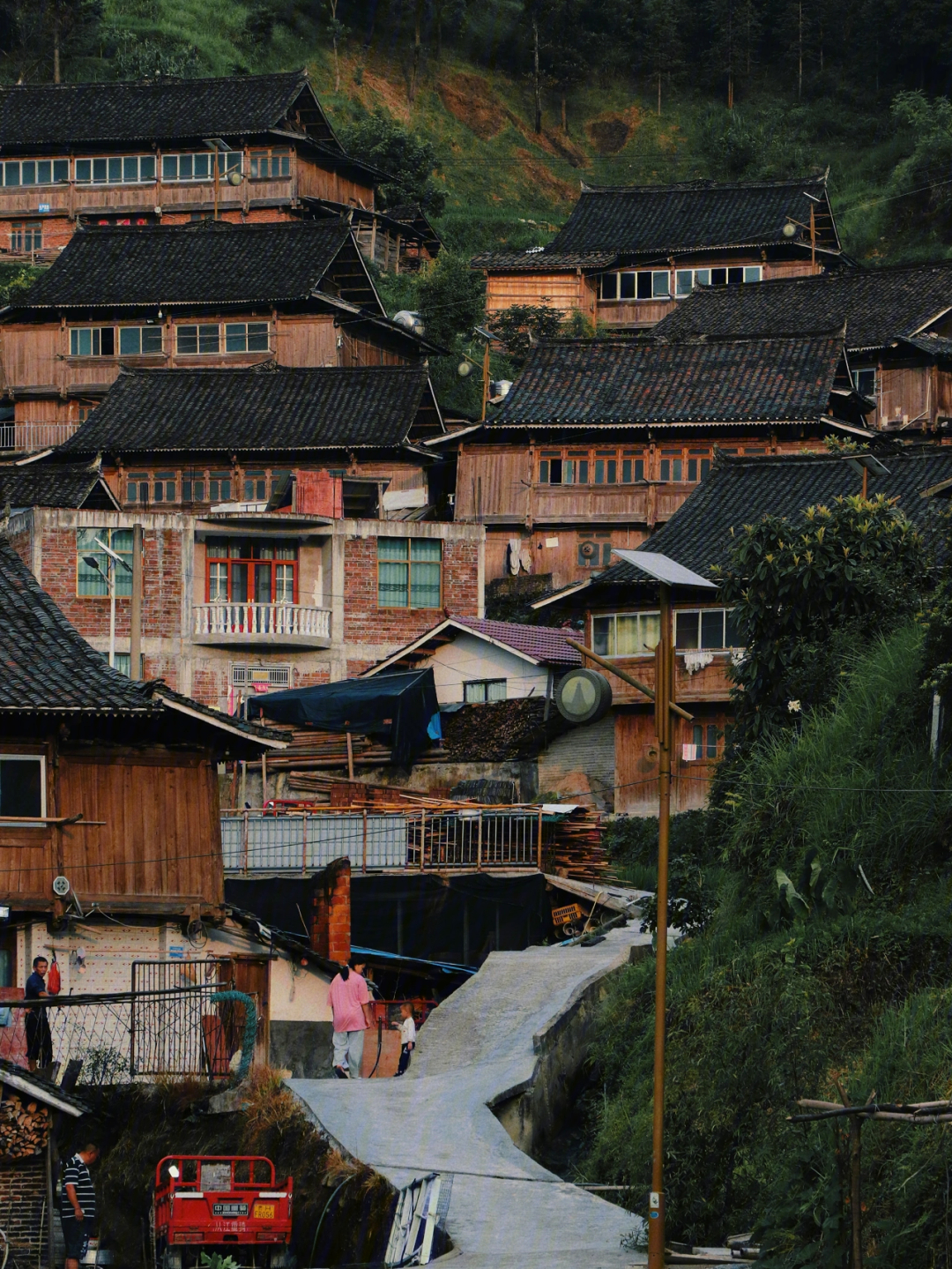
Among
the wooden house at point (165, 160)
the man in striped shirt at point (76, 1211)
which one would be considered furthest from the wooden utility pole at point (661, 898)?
the wooden house at point (165, 160)

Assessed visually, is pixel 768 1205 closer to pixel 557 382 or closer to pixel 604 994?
pixel 604 994

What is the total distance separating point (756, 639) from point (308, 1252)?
11.9m

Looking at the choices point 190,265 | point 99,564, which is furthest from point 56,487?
point 190,265

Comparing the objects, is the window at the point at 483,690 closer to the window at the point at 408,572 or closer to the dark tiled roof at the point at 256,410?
the window at the point at 408,572

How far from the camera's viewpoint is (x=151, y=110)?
65938mm

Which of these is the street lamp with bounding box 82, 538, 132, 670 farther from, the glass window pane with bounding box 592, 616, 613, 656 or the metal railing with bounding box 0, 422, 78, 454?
the metal railing with bounding box 0, 422, 78, 454

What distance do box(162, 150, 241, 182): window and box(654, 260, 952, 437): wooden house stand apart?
15.8m

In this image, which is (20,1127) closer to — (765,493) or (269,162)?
(765,493)

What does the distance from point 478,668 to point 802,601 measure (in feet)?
43.6

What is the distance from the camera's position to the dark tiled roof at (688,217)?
2382 inches

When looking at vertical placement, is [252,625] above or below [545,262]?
below

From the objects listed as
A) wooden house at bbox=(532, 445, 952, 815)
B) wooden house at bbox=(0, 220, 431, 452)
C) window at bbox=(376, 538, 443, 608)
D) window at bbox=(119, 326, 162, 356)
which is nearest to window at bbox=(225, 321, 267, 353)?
wooden house at bbox=(0, 220, 431, 452)

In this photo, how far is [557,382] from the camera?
159ft

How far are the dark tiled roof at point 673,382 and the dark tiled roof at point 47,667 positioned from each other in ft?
74.5
